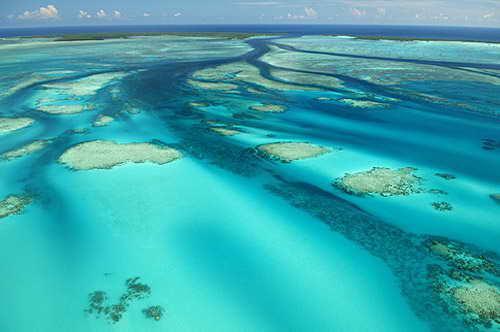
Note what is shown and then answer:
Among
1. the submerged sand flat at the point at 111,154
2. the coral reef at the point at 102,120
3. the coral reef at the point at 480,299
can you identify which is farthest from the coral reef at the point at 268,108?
the coral reef at the point at 480,299

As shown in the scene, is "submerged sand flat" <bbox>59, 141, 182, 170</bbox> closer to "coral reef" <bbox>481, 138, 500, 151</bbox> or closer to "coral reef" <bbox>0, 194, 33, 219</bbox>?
"coral reef" <bbox>0, 194, 33, 219</bbox>

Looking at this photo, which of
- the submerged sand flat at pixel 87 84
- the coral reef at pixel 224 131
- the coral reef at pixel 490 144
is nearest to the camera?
the coral reef at pixel 490 144

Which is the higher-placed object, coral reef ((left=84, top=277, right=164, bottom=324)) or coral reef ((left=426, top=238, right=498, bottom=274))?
coral reef ((left=84, top=277, right=164, bottom=324))

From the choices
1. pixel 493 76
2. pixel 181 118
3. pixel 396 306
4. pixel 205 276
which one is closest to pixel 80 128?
pixel 181 118

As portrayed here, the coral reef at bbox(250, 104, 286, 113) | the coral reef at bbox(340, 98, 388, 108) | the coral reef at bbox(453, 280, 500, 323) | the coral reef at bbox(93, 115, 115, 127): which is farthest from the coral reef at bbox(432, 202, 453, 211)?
the coral reef at bbox(93, 115, 115, 127)

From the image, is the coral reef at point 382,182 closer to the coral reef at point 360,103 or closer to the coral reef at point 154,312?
the coral reef at point 154,312

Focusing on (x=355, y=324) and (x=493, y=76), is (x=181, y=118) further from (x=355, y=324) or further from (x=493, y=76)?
(x=493, y=76)

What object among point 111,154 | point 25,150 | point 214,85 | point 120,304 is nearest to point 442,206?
point 120,304
